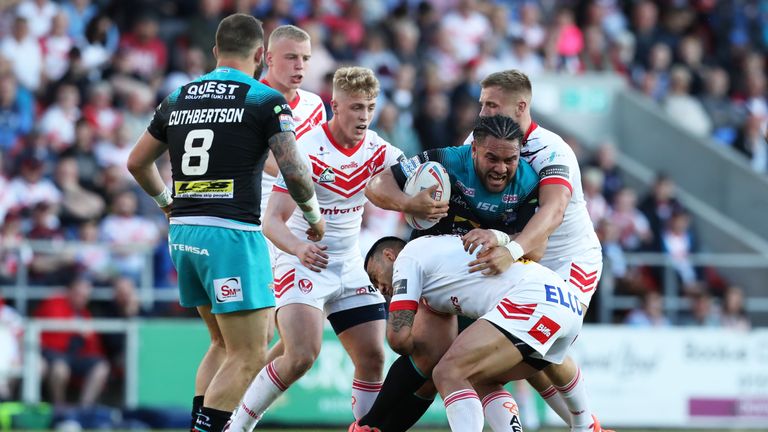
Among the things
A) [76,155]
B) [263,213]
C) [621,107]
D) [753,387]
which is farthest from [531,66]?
[263,213]

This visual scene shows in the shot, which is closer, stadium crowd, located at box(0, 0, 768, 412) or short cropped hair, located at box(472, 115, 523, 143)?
short cropped hair, located at box(472, 115, 523, 143)

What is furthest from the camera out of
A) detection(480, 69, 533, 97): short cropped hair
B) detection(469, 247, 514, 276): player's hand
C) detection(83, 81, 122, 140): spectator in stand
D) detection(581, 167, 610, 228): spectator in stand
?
detection(581, 167, 610, 228): spectator in stand

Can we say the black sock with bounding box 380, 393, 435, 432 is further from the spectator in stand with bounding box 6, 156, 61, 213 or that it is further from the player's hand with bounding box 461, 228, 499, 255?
the spectator in stand with bounding box 6, 156, 61, 213

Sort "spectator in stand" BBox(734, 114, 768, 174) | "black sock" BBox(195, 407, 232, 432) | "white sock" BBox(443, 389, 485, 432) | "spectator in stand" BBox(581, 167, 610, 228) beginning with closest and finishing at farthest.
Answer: "white sock" BBox(443, 389, 485, 432), "black sock" BBox(195, 407, 232, 432), "spectator in stand" BBox(581, 167, 610, 228), "spectator in stand" BBox(734, 114, 768, 174)

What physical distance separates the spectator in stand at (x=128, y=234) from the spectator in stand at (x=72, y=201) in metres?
0.22

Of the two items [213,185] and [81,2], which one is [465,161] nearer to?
[213,185]

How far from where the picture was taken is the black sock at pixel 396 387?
27.5 ft

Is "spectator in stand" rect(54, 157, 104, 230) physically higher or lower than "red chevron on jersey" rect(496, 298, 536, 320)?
higher

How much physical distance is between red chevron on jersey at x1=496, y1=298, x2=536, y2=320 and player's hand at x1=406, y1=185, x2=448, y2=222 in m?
0.75

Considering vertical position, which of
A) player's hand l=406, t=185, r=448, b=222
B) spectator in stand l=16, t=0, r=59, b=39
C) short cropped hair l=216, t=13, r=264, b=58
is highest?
spectator in stand l=16, t=0, r=59, b=39

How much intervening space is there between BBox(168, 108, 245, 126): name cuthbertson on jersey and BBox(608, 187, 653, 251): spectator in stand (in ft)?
35.4

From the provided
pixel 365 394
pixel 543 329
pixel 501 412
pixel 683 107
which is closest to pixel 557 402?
pixel 501 412

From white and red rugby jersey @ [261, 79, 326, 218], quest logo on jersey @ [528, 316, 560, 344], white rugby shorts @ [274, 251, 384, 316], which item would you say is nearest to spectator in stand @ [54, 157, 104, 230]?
white and red rugby jersey @ [261, 79, 326, 218]

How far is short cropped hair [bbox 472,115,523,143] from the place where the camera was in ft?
26.5
